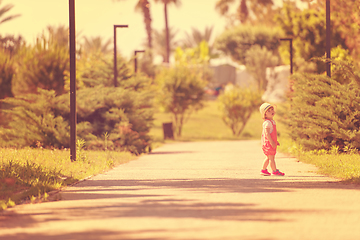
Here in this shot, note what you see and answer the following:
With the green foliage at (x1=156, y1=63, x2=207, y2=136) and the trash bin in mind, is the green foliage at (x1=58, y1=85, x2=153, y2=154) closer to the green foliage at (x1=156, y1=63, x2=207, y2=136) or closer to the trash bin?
the trash bin

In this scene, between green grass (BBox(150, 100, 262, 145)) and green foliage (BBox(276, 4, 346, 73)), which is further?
green foliage (BBox(276, 4, 346, 73))

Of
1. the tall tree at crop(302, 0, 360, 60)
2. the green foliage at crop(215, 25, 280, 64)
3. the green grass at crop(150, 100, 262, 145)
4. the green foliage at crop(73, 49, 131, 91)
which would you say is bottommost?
the green grass at crop(150, 100, 262, 145)

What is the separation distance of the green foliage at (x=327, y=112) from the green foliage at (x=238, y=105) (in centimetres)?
2863

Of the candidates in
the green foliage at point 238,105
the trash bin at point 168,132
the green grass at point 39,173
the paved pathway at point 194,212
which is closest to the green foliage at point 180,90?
the green foliage at point 238,105

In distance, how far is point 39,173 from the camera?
1184 cm

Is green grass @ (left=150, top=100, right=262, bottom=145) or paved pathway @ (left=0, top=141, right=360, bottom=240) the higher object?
paved pathway @ (left=0, top=141, right=360, bottom=240)

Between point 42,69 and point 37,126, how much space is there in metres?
12.4

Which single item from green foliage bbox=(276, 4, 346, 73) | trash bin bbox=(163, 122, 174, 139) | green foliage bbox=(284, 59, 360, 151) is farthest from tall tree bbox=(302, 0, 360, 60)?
trash bin bbox=(163, 122, 174, 139)

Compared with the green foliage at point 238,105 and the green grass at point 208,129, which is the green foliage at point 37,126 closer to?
the green grass at point 208,129

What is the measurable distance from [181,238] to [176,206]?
1975 mm

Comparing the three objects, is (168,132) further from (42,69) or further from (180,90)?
(42,69)

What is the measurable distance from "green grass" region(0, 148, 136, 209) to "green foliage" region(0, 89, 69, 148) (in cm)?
478

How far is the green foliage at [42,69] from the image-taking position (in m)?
33.8

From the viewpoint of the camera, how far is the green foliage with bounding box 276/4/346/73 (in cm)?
5166
